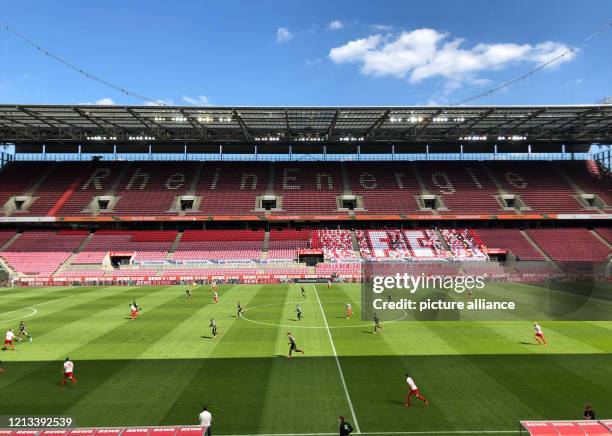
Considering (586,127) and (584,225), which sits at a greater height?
(586,127)

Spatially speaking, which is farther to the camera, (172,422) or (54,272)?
(54,272)

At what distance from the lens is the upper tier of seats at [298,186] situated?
64562 mm

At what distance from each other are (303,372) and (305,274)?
34.6m

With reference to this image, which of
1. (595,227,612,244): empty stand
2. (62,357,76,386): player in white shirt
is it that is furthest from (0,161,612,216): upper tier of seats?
(62,357,76,386): player in white shirt

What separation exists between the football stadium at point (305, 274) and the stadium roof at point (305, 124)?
0.46 meters

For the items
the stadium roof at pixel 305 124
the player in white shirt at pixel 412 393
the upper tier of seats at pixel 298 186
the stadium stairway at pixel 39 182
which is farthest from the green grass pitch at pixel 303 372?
the stadium stairway at pixel 39 182

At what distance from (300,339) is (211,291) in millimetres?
22530

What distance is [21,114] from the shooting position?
55.2 m

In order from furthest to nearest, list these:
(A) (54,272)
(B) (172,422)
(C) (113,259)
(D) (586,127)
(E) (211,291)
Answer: (D) (586,127) < (C) (113,259) < (A) (54,272) < (E) (211,291) < (B) (172,422)

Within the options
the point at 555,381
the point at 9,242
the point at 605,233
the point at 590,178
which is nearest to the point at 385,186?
the point at 605,233

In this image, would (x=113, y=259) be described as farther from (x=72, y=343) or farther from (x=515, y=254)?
(x=515, y=254)

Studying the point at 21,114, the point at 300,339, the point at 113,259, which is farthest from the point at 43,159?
the point at 300,339

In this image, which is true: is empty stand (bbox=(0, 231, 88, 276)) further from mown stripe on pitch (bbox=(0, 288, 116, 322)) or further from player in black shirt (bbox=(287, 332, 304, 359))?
player in black shirt (bbox=(287, 332, 304, 359))

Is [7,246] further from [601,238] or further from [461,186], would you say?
[601,238]
